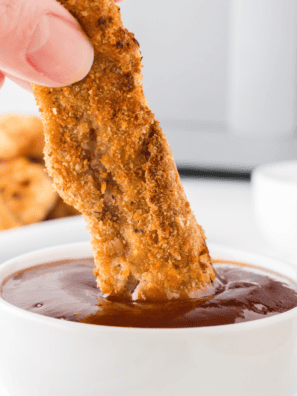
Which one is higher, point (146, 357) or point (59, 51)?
point (59, 51)

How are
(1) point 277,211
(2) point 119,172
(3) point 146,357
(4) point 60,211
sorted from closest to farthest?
1. (3) point 146,357
2. (2) point 119,172
3. (1) point 277,211
4. (4) point 60,211

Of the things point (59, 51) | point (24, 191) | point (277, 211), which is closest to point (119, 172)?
point (59, 51)

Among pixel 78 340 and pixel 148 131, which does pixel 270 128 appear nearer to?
pixel 148 131

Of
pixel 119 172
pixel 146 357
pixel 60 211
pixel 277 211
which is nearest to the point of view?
pixel 146 357

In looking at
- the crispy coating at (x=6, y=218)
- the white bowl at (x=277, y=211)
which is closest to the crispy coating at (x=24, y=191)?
the crispy coating at (x=6, y=218)

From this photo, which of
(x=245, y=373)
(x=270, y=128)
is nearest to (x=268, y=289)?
(x=245, y=373)

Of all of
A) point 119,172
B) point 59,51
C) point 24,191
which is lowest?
point 24,191

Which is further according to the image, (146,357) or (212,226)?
(212,226)

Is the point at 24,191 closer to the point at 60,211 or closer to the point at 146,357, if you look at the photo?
the point at 60,211
